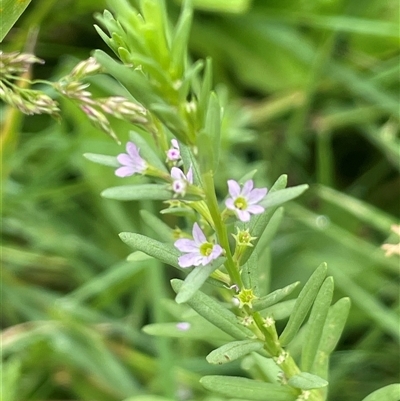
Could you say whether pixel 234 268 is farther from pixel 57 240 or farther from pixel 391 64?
pixel 391 64

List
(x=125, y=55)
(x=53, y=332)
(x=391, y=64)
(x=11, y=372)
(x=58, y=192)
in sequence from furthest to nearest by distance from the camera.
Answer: (x=391, y=64)
(x=58, y=192)
(x=53, y=332)
(x=11, y=372)
(x=125, y=55)

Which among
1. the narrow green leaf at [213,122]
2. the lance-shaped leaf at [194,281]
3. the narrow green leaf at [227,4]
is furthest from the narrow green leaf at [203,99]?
the narrow green leaf at [227,4]

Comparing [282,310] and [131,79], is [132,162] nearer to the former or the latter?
[131,79]

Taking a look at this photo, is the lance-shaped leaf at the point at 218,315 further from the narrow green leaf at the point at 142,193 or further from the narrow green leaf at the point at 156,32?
the narrow green leaf at the point at 156,32

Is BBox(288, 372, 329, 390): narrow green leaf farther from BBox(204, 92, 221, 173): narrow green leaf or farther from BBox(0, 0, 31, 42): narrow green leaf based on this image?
BBox(0, 0, 31, 42): narrow green leaf

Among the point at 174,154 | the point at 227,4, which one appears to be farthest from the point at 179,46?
the point at 227,4

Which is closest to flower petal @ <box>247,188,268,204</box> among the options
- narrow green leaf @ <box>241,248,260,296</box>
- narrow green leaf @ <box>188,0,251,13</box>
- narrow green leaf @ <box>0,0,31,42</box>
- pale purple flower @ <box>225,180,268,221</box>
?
pale purple flower @ <box>225,180,268,221</box>

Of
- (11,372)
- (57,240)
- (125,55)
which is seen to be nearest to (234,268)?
(125,55)
